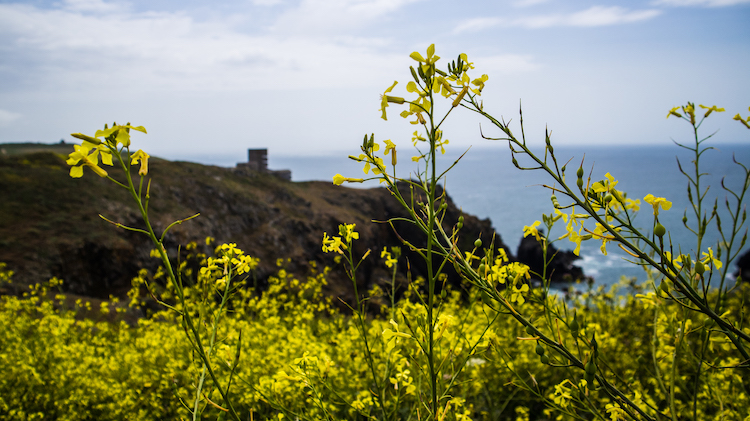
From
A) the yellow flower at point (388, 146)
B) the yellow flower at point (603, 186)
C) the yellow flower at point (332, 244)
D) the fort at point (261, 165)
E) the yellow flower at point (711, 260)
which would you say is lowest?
the yellow flower at point (332, 244)

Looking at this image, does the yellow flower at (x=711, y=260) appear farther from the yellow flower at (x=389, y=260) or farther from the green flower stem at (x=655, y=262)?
the yellow flower at (x=389, y=260)

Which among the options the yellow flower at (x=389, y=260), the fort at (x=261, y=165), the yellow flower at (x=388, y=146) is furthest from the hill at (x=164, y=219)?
the yellow flower at (x=388, y=146)

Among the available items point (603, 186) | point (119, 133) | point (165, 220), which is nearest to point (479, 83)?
point (603, 186)

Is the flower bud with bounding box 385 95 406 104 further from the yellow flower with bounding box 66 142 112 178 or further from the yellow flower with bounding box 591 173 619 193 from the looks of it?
the yellow flower with bounding box 66 142 112 178

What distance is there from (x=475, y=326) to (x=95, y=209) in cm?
1597

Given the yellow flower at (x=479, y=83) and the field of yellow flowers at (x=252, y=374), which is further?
the field of yellow flowers at (x=252, y=374)

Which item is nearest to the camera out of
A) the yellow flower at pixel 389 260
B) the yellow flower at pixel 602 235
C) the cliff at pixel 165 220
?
the yellow flower at pixel 602 235

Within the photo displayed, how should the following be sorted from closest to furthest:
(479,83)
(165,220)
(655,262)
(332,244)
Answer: (655,262), (479,83), (332,244), (165,220)

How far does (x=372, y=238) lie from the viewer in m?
22.2

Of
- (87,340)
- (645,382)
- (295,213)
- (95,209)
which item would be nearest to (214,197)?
(295,213)

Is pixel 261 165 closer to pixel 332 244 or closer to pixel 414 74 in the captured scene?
pixel 332 244

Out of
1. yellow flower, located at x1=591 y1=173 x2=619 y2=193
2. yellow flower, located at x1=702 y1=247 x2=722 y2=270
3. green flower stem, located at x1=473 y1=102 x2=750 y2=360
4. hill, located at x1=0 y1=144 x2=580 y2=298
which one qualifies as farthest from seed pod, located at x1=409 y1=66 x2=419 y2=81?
hill, located at x1=0 y1=144 x2=580 y2=298

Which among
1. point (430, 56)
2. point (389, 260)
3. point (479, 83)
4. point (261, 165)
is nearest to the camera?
point (430, 56)

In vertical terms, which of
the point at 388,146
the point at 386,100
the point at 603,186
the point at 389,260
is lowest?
the point at 389,260
